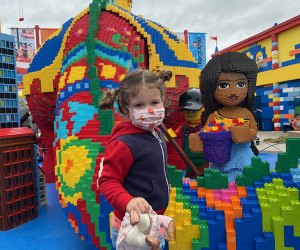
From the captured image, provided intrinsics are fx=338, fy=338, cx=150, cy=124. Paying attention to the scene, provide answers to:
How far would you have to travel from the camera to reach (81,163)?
3025 millimetres

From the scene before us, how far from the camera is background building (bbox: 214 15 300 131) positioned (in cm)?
1381

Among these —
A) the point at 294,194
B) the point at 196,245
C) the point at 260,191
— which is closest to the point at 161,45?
the point at 260,191

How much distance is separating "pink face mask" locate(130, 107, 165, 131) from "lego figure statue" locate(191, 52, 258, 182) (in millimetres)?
2190

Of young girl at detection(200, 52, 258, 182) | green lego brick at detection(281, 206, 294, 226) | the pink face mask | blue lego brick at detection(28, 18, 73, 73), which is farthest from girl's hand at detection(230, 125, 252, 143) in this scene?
blue lego brick at detection(28, 18, 73, 73)

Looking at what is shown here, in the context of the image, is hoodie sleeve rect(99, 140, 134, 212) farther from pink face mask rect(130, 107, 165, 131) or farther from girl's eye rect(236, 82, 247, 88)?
girl's eye rect(236, 82, 247, 88)

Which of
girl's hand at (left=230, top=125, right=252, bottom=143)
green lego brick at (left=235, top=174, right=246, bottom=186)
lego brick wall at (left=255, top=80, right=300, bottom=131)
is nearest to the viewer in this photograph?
green lego brick at (left=235, top=174, right=246, bottom=186)

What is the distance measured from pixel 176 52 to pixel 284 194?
3.21 m

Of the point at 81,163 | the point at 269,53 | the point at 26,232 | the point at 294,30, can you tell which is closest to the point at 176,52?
the point at 81,163

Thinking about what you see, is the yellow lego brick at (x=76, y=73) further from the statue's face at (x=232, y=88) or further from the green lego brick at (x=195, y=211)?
the green lego brick at (x=195, y=211)

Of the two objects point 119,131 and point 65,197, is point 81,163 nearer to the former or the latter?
point 65,197

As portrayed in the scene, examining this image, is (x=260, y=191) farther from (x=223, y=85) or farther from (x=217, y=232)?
(x=223, y=85)

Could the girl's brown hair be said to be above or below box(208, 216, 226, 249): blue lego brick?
above

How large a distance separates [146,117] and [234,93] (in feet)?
7.90

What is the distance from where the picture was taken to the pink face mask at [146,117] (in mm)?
1464
